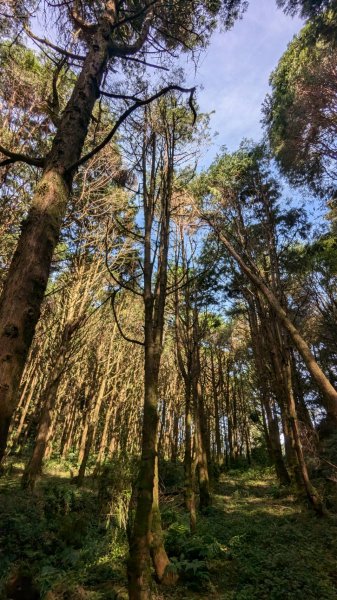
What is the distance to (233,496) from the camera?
11.2 meters

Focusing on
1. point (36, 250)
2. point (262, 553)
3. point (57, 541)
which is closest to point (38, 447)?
point (57, 541)

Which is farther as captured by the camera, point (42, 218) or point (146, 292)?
point (146, 292)

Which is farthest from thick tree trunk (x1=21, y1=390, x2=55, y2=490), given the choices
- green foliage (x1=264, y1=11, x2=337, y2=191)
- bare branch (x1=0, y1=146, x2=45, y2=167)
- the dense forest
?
green foliage (x1=264, y1=11, x2=337, y2=191)

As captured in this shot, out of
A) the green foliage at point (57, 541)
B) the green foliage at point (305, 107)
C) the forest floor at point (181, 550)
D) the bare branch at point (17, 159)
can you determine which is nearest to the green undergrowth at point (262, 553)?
the forest floor at point (181, 550)

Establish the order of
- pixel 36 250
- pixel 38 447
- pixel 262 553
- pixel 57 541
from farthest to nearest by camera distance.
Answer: pixel 38 447, pixel 57 541, pixel 262 553, pixel 36 250

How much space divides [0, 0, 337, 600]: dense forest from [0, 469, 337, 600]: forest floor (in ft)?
0.12

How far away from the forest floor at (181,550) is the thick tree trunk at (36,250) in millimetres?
3601

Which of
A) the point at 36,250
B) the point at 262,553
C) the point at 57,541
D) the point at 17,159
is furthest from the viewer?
the point at 57,541

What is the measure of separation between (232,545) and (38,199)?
6540 mm

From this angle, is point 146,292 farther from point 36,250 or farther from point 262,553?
point 262,553

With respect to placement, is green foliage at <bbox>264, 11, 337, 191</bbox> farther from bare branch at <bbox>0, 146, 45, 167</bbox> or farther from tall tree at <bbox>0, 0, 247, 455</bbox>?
bare branch at <bbox>0, 146, 45, 167</bbox>

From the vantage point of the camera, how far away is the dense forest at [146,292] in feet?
9.41

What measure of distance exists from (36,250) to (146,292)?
6.61 ft

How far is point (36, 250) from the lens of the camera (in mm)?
1819
